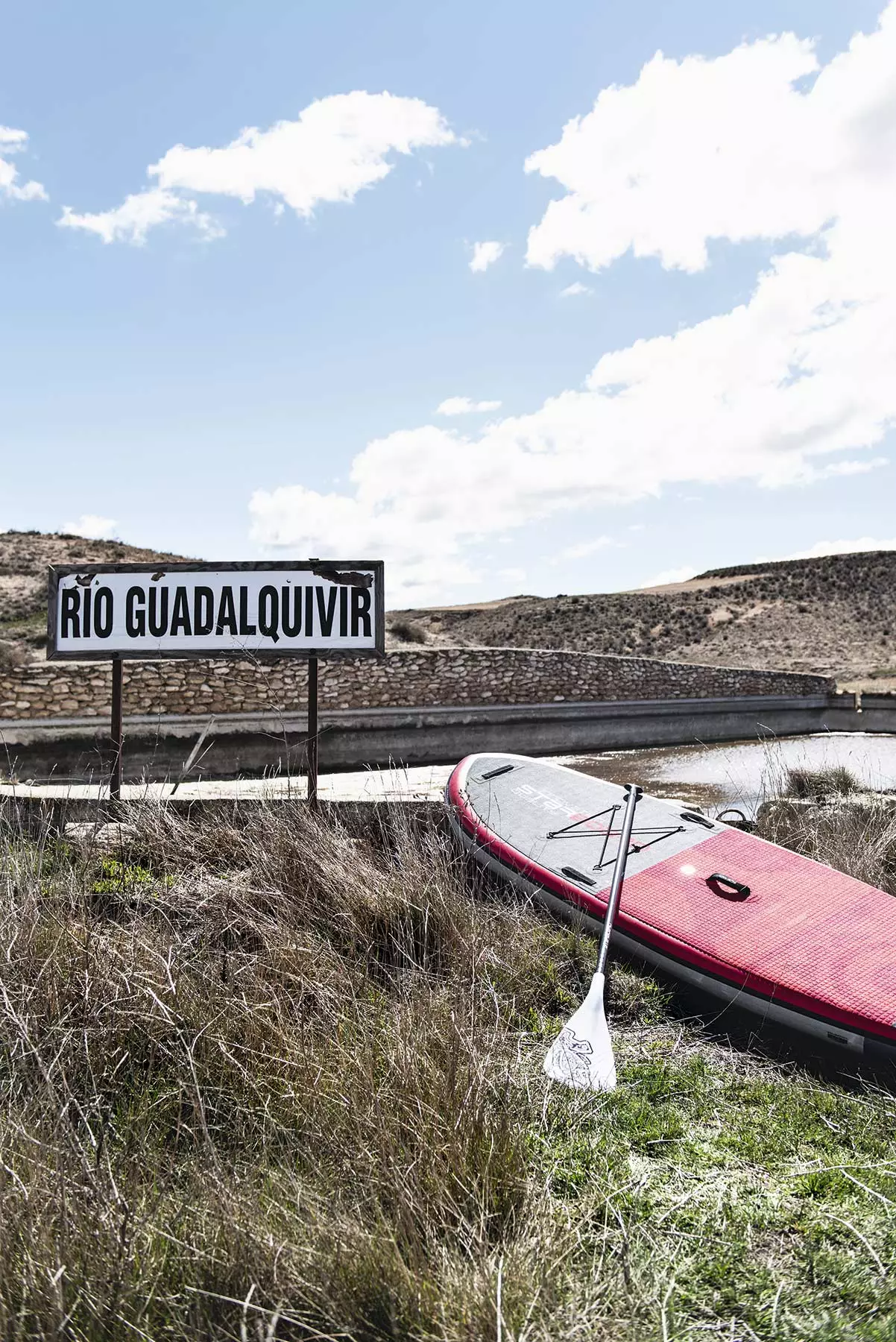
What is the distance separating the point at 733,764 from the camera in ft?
51.0

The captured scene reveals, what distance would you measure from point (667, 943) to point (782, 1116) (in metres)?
1.17

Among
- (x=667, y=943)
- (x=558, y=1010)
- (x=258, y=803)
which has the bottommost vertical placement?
(x=558, y=1010)

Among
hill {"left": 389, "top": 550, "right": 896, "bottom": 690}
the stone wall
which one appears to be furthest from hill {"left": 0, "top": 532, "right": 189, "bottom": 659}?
hill {"left": 389, "top": 550, "right": 896, "bottom": 690}

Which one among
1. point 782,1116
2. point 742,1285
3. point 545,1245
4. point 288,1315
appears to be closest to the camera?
point 288,1315

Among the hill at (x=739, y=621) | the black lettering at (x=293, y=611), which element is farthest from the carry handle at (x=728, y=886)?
the hill at (x=739, y=621)

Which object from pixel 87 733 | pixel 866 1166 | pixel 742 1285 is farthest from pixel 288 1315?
pixel 87 733

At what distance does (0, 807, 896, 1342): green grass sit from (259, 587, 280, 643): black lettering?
2.88 metres

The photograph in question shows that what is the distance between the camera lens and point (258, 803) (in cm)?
598

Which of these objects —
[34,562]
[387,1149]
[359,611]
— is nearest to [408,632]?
[34,562]

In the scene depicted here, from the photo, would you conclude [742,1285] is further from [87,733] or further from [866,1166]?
[87,733]

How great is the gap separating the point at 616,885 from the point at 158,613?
4365 mm

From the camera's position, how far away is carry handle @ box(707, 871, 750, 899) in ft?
15.6

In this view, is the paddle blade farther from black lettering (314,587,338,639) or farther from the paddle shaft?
black lettering (314,587,338,639)

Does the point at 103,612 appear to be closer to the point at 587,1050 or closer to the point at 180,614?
the point at 180,614
